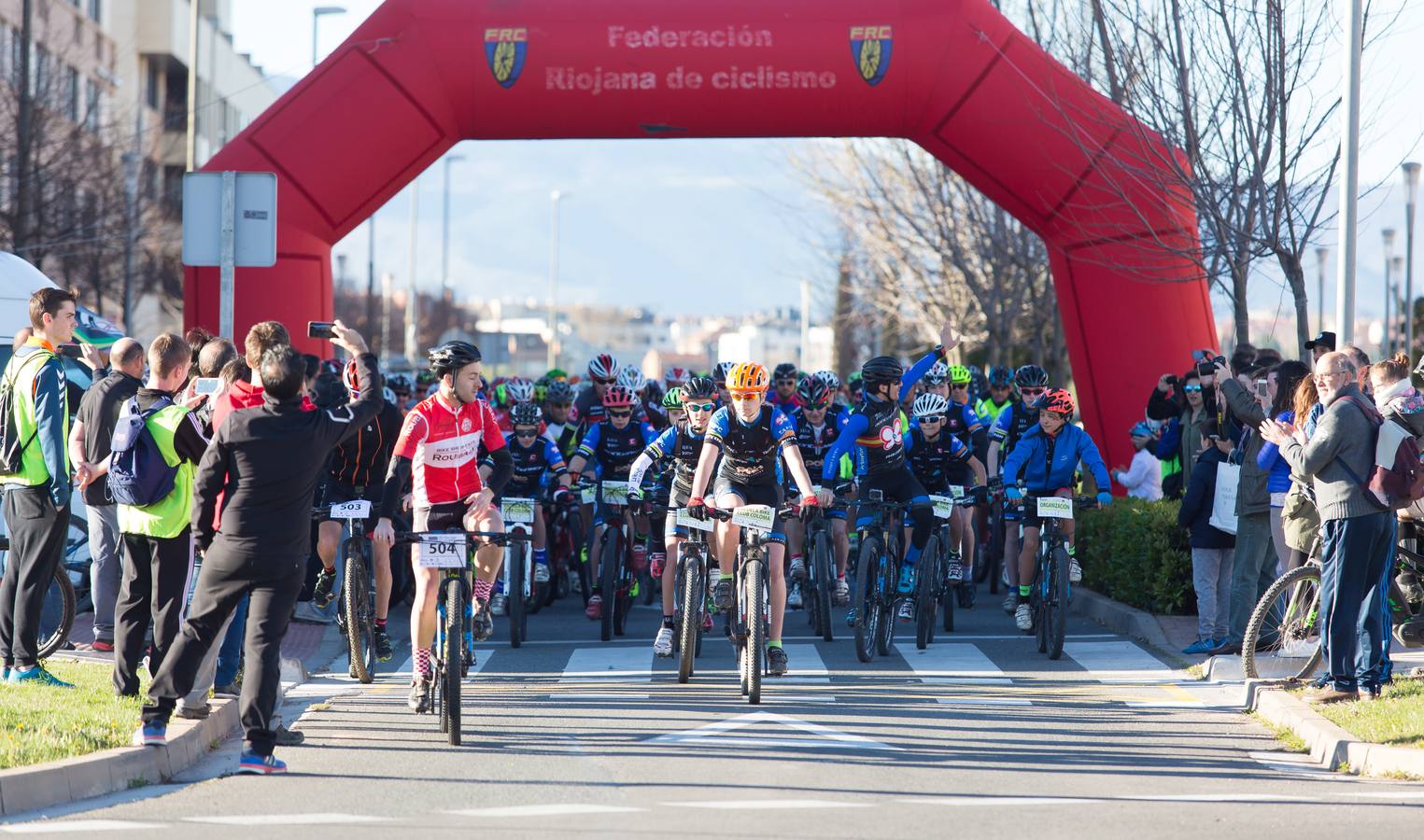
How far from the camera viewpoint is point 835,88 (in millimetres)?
17047

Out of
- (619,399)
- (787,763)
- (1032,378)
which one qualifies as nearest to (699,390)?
(619,399)

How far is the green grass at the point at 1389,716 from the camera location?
8.34 metres

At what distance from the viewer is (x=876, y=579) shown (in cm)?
1207

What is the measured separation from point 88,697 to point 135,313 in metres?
46.5

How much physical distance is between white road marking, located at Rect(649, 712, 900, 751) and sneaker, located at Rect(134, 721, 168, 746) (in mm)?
2230

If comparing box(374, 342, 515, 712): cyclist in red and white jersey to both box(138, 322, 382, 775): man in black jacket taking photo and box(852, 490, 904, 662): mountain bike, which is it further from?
box(852, 490, 904, 662): mountain bike

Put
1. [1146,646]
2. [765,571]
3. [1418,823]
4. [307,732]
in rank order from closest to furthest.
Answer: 1. [1418,823]
2. [307,732]
3. [765,571]
4. [1146,646]

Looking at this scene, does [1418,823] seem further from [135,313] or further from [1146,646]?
[135,313]

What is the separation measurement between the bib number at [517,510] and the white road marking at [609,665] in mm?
1186

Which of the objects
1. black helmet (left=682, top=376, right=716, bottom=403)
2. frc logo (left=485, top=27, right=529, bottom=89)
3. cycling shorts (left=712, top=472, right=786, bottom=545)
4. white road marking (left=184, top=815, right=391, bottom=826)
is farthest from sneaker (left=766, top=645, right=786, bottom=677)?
frc logo (left=485, top=27, right=529, bottom=89)

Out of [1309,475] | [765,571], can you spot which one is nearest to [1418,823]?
[1309,475]

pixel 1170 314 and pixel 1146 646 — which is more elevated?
pixel 1170 314

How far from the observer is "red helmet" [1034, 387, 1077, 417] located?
502 inches

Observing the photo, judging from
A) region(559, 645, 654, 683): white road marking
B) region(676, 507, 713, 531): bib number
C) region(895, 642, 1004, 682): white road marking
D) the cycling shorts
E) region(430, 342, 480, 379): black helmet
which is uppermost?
region(430, 342, 480, 379): black helmet
